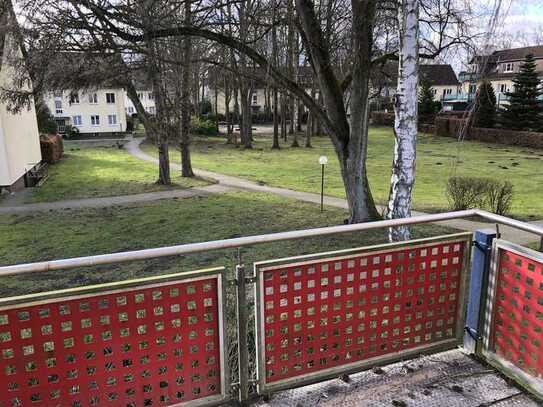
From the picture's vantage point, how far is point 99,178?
22750 millimetres

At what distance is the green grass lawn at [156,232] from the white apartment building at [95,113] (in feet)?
135

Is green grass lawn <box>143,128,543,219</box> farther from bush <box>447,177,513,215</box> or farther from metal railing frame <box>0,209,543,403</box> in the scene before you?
metal railing frame <box>0,209,543,403</box>

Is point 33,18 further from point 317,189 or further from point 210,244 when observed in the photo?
point 317,189

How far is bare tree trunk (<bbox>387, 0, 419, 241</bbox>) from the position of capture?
6.78 metres

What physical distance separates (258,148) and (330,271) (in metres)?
35.4

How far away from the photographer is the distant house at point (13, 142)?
17.9 m

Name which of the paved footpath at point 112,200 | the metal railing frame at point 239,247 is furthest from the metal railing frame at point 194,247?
the paved footpath at point 112,200

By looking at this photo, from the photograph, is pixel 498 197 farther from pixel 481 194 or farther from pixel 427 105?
pixel 427 105

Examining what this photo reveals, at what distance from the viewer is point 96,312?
8.86 feet

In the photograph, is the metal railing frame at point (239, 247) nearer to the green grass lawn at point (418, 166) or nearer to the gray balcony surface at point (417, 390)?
the gray balcony surface at point (417, 390)

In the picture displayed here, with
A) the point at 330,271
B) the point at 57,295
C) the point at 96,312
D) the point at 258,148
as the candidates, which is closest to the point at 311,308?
the point at 330,271

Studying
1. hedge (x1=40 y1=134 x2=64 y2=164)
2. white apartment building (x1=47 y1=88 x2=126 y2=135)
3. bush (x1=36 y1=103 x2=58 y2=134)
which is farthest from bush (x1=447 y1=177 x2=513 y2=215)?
white apartment building (x1=47 y1=88 x2=126 y2=135)

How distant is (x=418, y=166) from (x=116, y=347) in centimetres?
2482

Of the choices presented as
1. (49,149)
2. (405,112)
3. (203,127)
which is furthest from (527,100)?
(405,112)
